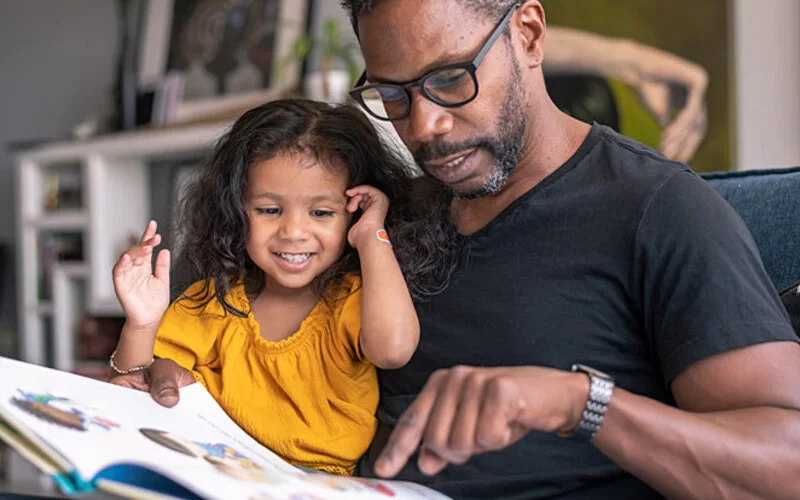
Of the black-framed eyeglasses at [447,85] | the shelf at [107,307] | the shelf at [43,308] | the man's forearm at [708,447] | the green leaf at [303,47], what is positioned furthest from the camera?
the shelf at [43,308]

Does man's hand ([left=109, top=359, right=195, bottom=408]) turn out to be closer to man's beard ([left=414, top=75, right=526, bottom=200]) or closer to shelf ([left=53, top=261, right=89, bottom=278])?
man's beard ([left=414, top=75, right=526, bottom=200])

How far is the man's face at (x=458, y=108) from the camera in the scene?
1.17m

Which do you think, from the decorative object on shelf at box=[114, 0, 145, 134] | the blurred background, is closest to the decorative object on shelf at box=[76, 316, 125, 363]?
the blurred background

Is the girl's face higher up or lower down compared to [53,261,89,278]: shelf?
higher up

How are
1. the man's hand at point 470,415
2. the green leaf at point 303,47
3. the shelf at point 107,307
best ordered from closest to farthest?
the man's hand at point 470,415 < the green leaf at point 303,47 < the shelf at point 107,307

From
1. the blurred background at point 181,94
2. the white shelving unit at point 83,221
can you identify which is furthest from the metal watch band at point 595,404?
the white shelving unit at point 83,221

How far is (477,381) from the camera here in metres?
0.84

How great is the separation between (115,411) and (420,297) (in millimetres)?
448

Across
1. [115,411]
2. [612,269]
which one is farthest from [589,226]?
[115,411]

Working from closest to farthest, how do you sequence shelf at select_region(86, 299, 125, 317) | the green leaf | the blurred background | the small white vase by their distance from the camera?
the blurred background, the small white vase, the green leaf, shelf at select_region(86, 299, 125, 317)

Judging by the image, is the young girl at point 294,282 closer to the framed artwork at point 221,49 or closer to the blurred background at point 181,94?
the blurred background at point 181,94

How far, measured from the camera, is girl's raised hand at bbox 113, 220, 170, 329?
1.33 metres

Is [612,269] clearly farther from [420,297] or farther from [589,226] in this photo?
[420,297]

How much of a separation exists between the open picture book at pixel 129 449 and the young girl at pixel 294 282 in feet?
0.62
